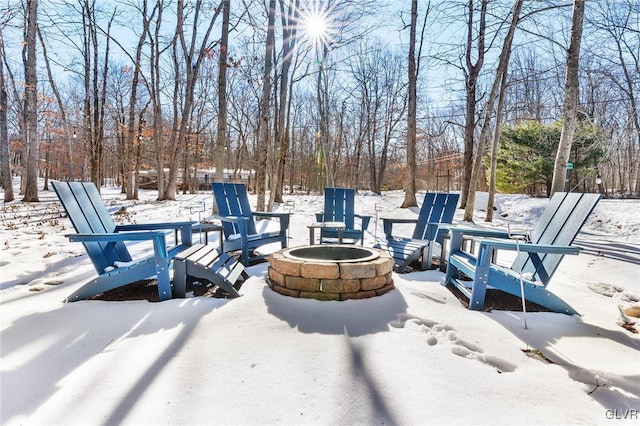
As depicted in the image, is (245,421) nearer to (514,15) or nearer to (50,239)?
(50,239)

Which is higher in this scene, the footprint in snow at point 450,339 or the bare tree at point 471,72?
the bare tree at point 471,72

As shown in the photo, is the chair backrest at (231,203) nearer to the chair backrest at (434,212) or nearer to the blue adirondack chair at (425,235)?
the blue adirondack chair at (425,235)

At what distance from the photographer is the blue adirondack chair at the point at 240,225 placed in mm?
3969

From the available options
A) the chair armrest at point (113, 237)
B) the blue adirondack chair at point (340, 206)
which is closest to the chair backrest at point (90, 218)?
the chair armrest at point (113, 237)

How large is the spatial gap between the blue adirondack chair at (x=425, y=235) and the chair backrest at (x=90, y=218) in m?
2.93

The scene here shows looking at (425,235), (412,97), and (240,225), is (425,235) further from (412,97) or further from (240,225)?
(412,97)

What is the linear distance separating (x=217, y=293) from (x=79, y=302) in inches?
43.1

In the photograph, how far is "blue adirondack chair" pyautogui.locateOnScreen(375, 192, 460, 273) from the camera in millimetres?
3801

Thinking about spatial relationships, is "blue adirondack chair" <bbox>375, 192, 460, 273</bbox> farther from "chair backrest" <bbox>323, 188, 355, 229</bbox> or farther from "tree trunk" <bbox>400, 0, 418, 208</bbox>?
"tree trunk" <bbox>400, 0, 418, 208</bbox>

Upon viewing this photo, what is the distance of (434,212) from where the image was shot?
445cm

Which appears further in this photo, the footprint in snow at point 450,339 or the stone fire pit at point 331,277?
the stone fire pit at point 331,277

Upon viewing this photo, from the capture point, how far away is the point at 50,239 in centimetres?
518

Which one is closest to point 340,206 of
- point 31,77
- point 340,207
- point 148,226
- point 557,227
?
point 340,207

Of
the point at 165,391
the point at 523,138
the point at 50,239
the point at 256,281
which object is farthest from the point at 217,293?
the point at 523,138
